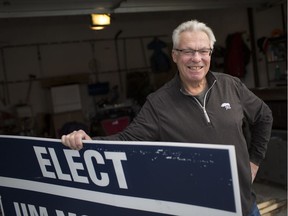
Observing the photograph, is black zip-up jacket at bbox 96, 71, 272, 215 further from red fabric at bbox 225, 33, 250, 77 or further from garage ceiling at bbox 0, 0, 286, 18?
red fabric at bbox 225, 33, 250, 77

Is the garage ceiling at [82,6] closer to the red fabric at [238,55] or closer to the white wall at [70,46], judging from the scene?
the red fabric at [238,55]

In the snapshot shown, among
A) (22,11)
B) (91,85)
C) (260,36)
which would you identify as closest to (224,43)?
(260,36)

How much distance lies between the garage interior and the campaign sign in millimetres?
4970

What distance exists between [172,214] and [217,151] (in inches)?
14.7

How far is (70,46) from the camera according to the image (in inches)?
360

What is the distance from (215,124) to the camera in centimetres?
172

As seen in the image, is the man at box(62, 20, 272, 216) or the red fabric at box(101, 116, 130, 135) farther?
the red fabric at box(101, 116, 130, 135)

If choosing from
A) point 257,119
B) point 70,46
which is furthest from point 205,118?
point 70,46

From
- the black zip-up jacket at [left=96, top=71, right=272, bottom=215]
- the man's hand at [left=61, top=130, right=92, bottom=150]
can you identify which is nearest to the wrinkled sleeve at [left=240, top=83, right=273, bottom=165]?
the black zip-up jacket at [left=96, top=71, right=272, bottom=215]

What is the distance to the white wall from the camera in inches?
333

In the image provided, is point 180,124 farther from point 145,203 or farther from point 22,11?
point 22,11

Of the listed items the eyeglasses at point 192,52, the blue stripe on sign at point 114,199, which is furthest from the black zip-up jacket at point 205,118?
the blue stripe on sign at point 114,199

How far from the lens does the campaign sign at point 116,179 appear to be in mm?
1355

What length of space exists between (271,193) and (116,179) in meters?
3.35
